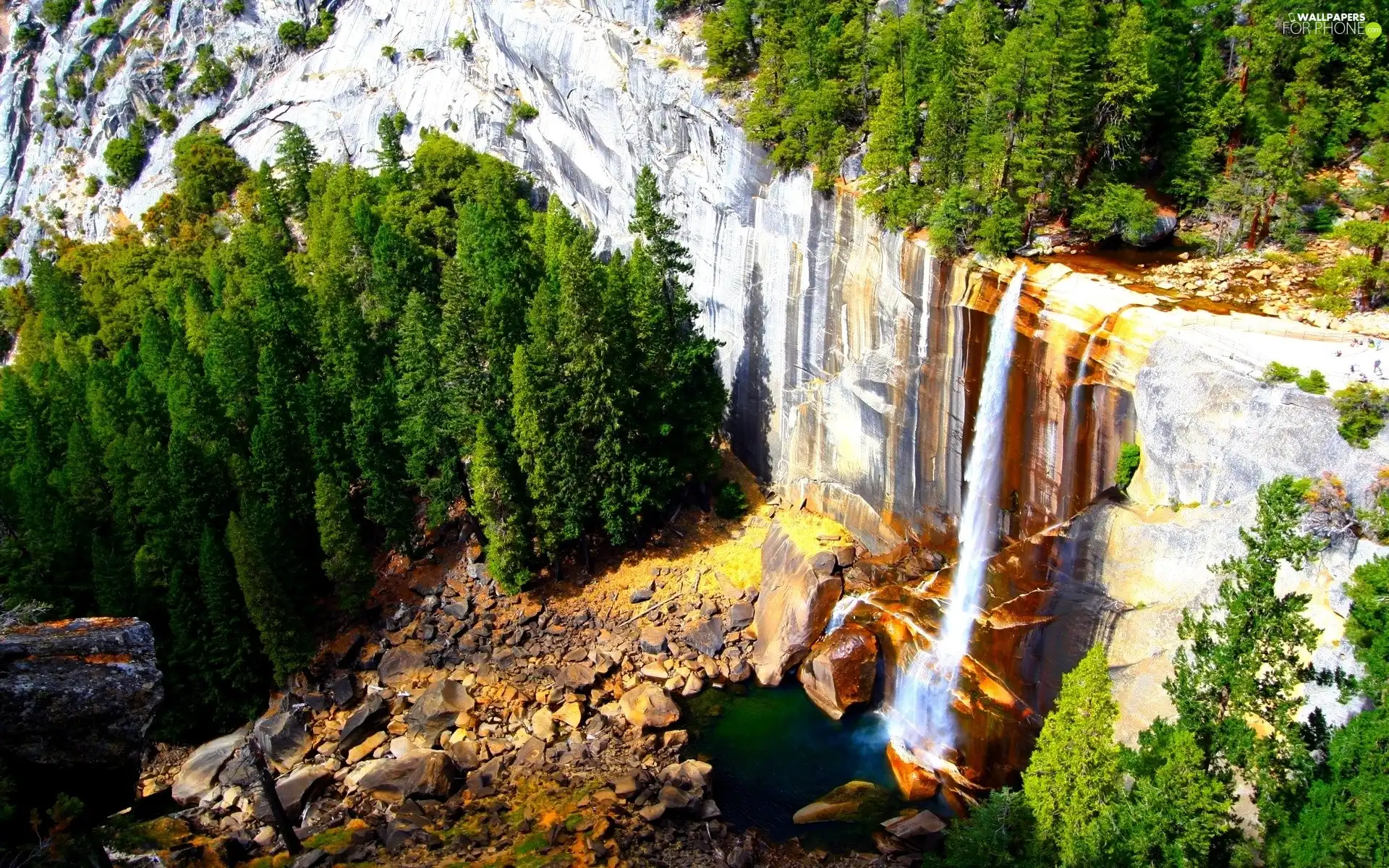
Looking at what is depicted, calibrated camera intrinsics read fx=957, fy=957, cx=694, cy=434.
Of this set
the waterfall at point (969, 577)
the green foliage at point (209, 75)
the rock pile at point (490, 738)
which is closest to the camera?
the rock pile at point (490, 738)

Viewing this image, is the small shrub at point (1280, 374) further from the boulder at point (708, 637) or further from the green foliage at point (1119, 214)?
the boulder at point (708, 637)

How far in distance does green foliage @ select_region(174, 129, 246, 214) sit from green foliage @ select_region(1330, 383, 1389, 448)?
7975cm

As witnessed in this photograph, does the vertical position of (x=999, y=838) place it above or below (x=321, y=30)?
below

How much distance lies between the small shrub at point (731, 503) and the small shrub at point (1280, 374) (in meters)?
25.7

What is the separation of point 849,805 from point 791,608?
9250 millimetres

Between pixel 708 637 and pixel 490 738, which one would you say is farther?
pixel 708 637

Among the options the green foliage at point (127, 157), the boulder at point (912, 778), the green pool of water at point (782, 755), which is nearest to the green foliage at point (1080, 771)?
the green pool of water at point (782, 755)

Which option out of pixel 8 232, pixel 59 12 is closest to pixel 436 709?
pixel 8 232

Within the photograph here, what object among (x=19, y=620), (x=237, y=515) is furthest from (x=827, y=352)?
(x=19, y=620)

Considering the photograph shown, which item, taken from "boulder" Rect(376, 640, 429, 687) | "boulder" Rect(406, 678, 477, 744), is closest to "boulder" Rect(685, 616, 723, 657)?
"boulder" Rect(406, 678, 477, 744)

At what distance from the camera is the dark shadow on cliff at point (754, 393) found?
49.2 m

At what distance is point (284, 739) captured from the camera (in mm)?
37938

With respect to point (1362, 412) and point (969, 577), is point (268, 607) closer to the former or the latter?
point (969, 577)

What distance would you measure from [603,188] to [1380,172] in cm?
4194
